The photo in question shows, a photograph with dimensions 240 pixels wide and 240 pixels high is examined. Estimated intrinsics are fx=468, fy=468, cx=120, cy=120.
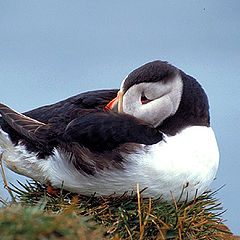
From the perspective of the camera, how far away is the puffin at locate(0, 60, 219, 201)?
320 cm

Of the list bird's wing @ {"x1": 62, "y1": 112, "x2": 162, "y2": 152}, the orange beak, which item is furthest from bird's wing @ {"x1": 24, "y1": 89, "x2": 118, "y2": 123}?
bird's wing @ {"x1": 62, "y1": 112, "x2": 162, "y2": 152}

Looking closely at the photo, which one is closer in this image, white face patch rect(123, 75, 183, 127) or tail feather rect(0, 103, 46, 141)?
white face patch rect(123, 75, 183, 127)

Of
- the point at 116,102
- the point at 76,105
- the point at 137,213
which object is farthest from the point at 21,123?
the point at 137,213

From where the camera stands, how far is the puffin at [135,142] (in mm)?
3199

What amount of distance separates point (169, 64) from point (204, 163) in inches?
30.3

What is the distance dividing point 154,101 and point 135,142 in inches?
13.7

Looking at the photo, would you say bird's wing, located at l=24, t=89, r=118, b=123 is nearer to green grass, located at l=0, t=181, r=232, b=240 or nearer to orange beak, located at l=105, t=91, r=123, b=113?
orange beak, located at l=105, t=91, r=123, b=113

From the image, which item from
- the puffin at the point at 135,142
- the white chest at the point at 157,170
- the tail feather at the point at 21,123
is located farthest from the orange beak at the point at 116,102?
the tail feather at the point at 21,123

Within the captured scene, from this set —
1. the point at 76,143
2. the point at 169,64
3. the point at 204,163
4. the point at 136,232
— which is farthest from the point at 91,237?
the point at 169,64

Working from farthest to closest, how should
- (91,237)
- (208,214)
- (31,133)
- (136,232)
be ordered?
1. (208,214)
2. (31,133)
3. (136,232)
4. (91,237)

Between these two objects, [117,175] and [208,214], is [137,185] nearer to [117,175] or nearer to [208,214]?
[117,175]

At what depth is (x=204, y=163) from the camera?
3396 millimetres

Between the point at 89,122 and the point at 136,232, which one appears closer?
the point at 136,232

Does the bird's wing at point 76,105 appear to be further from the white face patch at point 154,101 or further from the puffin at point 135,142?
the white face patch at point 154,101
